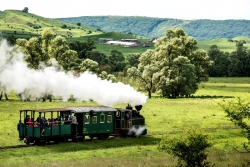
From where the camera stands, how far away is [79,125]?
141 feet

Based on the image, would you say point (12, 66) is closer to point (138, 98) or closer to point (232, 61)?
point (138, 98)

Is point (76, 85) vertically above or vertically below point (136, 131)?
above

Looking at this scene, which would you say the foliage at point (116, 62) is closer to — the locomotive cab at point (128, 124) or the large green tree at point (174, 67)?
the large green tree at point (174, 67)

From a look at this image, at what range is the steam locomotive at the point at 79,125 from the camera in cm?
3975

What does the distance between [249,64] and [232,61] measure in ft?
24.5

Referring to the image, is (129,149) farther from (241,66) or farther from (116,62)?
(241,66)

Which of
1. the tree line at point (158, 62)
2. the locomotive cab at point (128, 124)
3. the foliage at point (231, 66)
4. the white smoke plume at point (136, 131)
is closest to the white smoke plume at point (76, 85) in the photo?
the locomotive cab at point (128, 124)

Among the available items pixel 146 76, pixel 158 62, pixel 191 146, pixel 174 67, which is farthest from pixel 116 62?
pixel 191 146

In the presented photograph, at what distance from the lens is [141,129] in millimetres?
47469

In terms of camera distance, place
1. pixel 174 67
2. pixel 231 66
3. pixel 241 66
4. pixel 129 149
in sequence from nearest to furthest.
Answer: pixel 129 149 < pixel 174 67 < pixel 241 66 < pixel 231 66

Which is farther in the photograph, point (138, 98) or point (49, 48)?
point (49, 48)

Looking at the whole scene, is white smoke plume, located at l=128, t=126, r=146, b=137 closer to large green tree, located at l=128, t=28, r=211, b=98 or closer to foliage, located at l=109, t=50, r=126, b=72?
large green tree, located at l=128, t=28, r=211, b=98

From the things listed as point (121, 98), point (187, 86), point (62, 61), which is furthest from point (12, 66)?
point (187, 86)

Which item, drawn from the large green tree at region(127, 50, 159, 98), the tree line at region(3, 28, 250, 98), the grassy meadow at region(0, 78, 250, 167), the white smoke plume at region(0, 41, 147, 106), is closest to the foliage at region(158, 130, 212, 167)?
the grassy meadow at region(0, 78, 250, 167)
